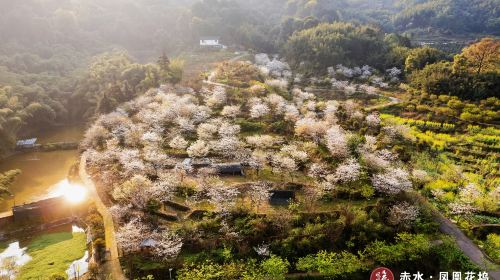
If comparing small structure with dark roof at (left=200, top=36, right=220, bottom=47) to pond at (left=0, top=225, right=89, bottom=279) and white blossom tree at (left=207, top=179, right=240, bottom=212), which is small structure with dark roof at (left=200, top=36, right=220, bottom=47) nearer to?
white blossom tree at (left=207, top=179, right=240, bottom=212)

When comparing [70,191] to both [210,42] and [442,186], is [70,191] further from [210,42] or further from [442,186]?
[210,42]

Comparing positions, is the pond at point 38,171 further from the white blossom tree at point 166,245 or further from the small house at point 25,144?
the white blossom tree at point 166,245

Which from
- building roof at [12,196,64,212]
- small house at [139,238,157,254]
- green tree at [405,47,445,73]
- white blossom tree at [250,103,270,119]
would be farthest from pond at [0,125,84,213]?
green tree at [405,47,445,73]

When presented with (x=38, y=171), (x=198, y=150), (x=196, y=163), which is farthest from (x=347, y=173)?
(x=38, y=171)

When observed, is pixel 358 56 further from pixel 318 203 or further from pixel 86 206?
pixel 86 206

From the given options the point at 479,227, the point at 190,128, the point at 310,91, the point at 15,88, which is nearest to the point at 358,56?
the point at 310,91
